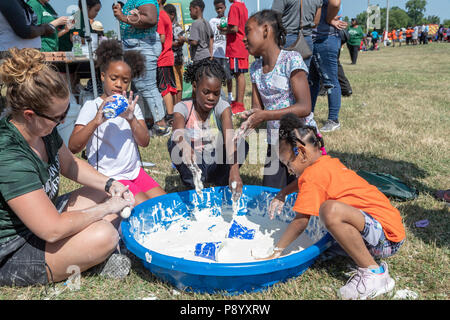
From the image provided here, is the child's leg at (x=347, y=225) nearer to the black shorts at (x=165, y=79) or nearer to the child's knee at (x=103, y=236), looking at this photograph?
the child's knee at (x=103, y=236)

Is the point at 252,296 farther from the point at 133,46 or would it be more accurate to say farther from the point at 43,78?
the point at 133,46

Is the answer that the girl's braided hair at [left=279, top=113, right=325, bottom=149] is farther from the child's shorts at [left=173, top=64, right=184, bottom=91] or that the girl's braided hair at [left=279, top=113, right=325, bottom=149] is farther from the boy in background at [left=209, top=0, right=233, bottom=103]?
the boy in background at [left=209, top=0, right=233, bottom=103]

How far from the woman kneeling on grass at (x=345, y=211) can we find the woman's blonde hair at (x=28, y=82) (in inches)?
48.2

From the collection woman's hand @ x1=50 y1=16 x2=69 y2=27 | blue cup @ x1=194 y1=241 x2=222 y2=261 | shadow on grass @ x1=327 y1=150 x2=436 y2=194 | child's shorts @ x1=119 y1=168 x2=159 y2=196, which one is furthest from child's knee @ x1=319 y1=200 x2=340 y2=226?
woman's hand @ x1=50 y1=16 x2=69 y2=27

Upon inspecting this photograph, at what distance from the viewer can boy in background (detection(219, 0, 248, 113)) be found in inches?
251

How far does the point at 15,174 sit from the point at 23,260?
50 centimetres

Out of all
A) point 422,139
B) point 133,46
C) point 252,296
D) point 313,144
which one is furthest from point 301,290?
point 133,46

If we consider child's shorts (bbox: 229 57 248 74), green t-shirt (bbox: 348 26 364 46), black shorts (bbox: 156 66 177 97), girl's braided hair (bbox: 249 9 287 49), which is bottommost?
black shorts (bbox: 156 66 177 97)

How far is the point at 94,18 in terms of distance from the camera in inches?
230

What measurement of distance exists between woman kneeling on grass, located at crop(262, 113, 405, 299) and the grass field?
0.18 metres

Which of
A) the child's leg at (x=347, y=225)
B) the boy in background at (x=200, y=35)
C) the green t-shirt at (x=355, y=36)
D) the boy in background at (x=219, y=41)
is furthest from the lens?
the green t-shirt at (x=355, y=36)

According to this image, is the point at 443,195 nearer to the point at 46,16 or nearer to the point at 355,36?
the point at 46,16

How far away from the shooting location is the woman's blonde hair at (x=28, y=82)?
1.64 metres

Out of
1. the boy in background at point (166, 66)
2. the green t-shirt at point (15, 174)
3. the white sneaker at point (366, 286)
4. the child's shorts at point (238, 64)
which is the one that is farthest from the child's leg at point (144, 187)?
the child's shorts at point (238, 64)
